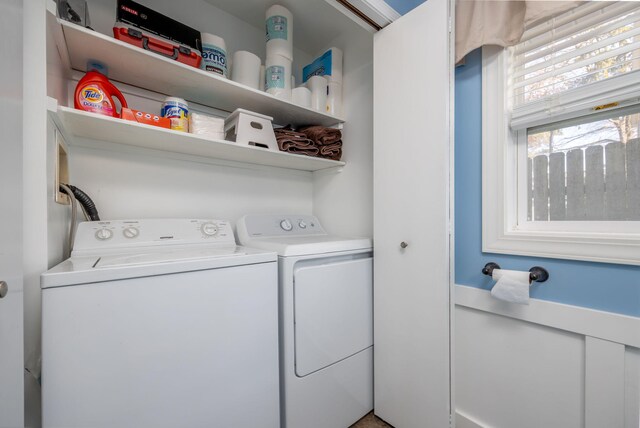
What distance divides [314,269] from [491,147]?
1.10m

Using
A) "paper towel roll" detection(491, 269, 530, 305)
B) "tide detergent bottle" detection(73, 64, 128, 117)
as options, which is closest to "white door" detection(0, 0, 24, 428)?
"tide detergent bottle" detection(73, 64, 128, 117)

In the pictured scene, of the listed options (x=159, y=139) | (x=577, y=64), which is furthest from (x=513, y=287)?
(x=159, y=139)

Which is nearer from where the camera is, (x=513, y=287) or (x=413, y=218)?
(x=513, y=287)

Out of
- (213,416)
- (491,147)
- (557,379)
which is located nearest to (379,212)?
(491,147)

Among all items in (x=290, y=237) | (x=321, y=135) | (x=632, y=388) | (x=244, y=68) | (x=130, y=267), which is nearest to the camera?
(x=130, y=267)

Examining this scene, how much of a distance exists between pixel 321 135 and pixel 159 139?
98cm

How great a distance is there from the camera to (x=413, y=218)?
4.27ft

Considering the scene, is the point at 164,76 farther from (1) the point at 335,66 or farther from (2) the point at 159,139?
(1) the point at 335,66

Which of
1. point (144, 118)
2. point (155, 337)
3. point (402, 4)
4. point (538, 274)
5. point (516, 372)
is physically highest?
point (402, 4)

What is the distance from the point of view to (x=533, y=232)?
1211 mm

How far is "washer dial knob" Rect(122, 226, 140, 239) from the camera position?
121cm

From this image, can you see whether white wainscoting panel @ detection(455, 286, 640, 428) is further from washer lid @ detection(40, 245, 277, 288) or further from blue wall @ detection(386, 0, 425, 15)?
blue wall @ detection(386, 0, 425, 15)

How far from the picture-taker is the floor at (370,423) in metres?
1.43

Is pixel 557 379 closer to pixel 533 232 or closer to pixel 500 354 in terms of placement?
pixel 500 354
